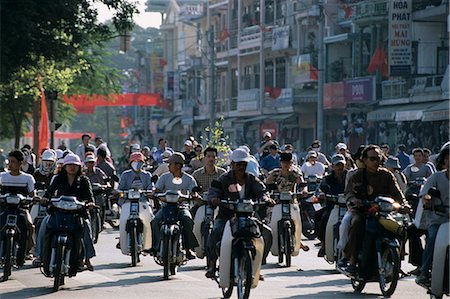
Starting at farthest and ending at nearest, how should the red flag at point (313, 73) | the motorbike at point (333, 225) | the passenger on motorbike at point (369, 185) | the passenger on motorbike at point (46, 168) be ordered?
the red flag at point (313, 73), the passenger on motorbike at point (46, 168), the motorbike at point (333, 225), the passenger on motorbike at point (369, 185)

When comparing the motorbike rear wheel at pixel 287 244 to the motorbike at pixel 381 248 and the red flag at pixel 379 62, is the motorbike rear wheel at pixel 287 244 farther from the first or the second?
the red flag at pixel 379 62

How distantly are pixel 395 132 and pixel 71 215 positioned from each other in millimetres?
40338

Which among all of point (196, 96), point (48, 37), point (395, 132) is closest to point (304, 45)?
point (395, 132)

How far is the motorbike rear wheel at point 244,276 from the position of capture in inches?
557

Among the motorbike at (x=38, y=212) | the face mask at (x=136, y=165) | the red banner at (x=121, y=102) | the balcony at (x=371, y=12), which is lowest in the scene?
the motorbike at (x=38, y=212)

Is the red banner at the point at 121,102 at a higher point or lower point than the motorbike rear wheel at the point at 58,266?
higher

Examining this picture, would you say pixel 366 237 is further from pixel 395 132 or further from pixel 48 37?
pixel 395 132

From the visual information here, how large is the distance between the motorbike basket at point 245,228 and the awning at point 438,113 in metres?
34.2

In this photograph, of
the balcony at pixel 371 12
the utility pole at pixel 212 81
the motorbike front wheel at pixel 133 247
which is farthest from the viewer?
the utility pole at pixel 212 81

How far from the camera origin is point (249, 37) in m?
78.2

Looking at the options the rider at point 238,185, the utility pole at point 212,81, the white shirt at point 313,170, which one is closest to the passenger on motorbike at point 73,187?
the rider at point 238,185

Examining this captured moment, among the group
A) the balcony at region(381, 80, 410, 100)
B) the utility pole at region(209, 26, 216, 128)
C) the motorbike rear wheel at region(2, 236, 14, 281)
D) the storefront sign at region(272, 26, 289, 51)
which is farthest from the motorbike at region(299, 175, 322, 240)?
the utility pole at region(209, 26, 216, 128)

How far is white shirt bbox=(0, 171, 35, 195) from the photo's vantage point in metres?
17.9

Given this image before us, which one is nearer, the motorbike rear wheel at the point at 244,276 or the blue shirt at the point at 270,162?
the motorbike rear wheel at the point at 244,276
